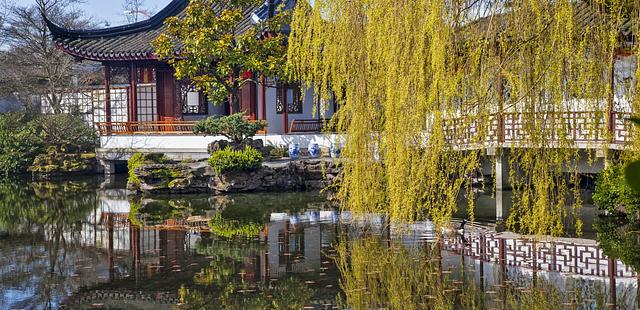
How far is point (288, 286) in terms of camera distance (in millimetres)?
9047

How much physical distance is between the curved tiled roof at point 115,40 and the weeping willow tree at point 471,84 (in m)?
14.6

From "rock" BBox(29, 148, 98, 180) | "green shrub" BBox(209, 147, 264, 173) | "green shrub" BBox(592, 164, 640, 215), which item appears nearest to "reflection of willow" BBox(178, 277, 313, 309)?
"green shrub" BBox(592, 164, 640, 215)

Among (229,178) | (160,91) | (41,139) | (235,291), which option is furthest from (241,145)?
(235,291)

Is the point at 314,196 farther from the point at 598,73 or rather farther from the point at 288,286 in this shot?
the point at 598,73

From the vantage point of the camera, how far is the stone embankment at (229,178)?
19.0m

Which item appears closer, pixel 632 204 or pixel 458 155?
pixel 458 155

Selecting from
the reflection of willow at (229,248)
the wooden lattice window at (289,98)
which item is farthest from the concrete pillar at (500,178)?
the wooden lattice window at (289,98)

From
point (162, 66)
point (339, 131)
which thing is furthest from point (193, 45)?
point (339, 131)

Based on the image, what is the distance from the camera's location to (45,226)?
14.7 metres

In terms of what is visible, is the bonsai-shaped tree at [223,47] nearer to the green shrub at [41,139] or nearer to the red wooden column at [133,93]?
the red wooden column at [133,93]

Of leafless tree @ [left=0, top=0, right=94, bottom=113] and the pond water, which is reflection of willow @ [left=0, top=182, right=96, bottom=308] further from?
leafless tree @ [left=0, top=0, right=94, bottom=113]

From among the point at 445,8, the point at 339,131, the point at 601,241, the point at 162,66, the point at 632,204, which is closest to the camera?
the point at 445,8

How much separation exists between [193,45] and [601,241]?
11501 millimetres

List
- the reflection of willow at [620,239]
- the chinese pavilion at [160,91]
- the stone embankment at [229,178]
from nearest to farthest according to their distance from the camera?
the reflection of willow at [620,239]
the stone embankment at [229,178]
the chinese pavilion at [160,91]
